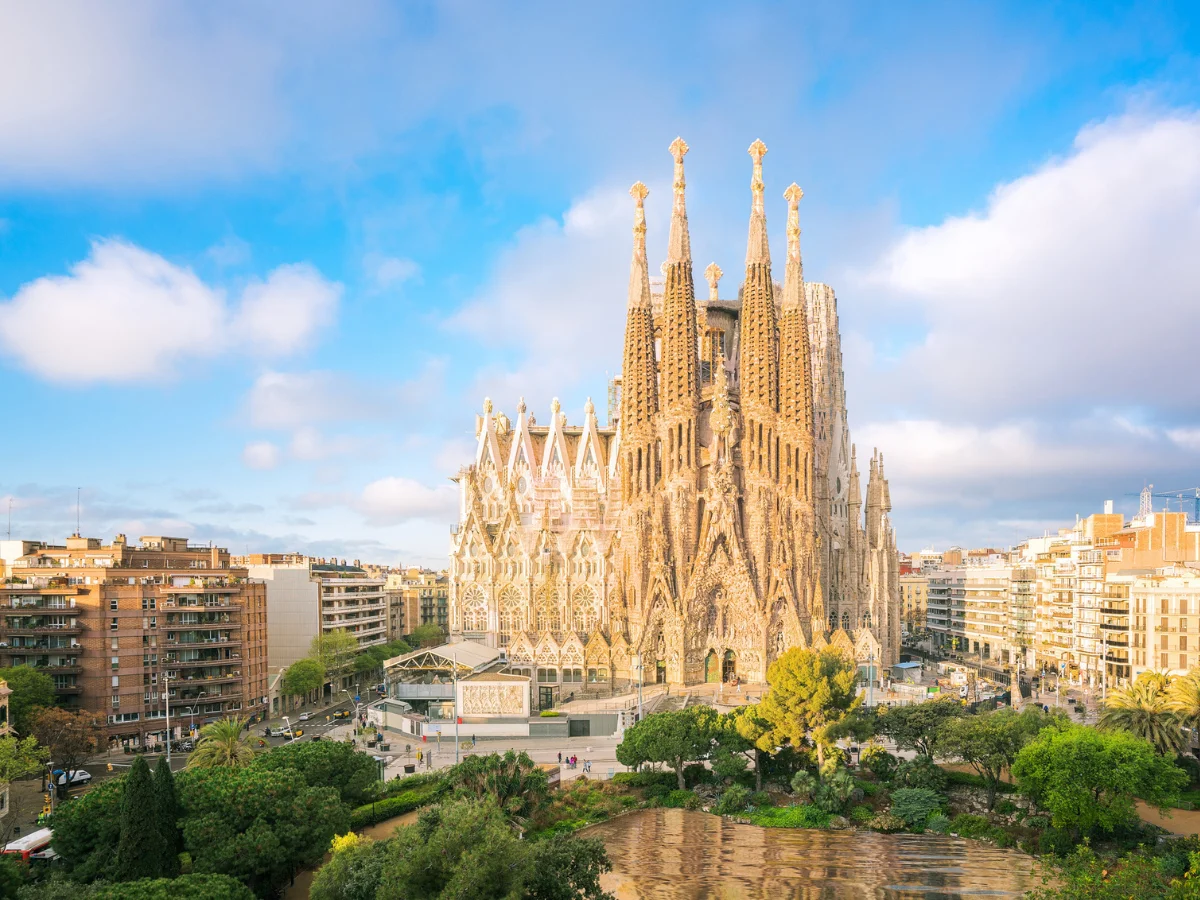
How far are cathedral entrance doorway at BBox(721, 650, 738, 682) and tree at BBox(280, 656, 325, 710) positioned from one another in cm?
2826

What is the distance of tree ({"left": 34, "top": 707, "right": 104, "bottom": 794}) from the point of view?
40188 millimetres

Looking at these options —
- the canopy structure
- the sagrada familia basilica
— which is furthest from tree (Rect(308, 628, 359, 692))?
the canopy structure

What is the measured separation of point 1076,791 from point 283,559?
76.0 meters

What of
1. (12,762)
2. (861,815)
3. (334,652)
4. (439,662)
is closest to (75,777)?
(12,762)

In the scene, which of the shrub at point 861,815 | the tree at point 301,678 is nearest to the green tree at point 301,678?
the tree at point 301,678

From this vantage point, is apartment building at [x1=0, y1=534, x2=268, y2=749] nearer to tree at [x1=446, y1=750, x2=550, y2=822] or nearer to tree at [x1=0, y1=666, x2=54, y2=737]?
tree at [x1=0, y1=666, x2=54, y2=737]

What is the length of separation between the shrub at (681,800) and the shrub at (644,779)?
3.94ft

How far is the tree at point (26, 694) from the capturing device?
4209 centimetres

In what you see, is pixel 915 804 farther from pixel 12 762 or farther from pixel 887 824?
pixel 12 762

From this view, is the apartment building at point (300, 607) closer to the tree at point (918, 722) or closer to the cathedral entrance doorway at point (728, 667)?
the cathedral entrance doorway at point (728, 667)

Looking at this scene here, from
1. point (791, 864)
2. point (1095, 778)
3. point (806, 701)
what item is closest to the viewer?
point (1095, 778)

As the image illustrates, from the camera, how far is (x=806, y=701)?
37.8 metres

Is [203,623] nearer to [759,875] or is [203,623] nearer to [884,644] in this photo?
[759,875]

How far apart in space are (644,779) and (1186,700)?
859 inches
